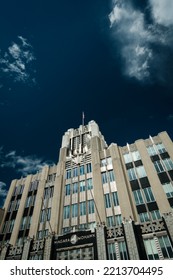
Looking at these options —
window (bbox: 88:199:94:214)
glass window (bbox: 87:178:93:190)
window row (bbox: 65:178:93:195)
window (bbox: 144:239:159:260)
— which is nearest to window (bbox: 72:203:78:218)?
window (bbox: 88:199:94:214)

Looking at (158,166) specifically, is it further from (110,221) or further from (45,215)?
(45,215)

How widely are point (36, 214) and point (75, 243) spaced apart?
12195mm

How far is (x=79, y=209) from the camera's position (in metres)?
35.2

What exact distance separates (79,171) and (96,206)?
1109cm

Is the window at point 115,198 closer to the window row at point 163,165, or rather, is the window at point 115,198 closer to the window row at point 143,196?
the window row at point 143,196

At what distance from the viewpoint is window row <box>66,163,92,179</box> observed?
41.6m

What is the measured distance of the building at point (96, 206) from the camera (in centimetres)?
2634

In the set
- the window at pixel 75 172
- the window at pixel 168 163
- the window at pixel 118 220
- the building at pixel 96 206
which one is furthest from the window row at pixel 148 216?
the window at pixel 75 172

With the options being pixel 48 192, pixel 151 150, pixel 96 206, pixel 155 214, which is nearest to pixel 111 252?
pixel 96 206

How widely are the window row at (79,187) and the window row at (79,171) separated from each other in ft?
8.07

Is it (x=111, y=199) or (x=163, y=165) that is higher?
(x=163, y=165)

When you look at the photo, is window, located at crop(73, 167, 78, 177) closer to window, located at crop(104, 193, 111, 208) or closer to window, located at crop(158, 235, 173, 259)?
window, located at crop(104, 193, 111, 208)
